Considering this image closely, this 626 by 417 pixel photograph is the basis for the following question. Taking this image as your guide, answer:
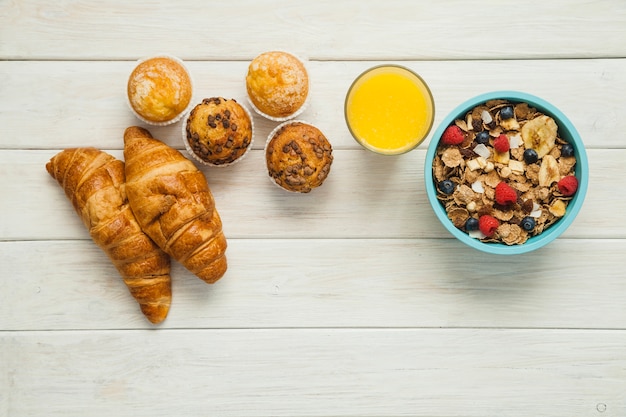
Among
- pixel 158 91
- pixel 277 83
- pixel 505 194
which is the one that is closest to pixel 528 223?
pixel 505 194

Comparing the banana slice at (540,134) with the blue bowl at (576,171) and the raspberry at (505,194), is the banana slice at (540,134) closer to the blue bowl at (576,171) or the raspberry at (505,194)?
the blue bowl at (576,171)

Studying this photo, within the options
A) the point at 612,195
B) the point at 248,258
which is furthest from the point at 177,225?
the point at 612,195

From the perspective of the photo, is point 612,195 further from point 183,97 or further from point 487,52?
point 183,97

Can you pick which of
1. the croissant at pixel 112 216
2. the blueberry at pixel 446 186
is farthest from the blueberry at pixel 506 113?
the croissant at pixel 112 216

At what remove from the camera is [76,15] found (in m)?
1.57

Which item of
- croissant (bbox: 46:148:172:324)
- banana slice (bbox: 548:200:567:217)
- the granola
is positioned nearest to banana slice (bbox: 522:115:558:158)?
the granola

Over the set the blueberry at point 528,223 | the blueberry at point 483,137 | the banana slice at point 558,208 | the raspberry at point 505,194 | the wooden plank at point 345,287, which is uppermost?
the blueberry at point 483,137

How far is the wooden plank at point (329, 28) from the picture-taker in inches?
61.4

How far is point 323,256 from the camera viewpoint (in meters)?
1.61

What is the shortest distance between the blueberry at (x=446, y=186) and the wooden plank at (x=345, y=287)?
236mm

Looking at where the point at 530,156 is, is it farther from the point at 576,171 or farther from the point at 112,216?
the point at 112,216

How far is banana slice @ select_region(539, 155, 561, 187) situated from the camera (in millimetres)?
1401

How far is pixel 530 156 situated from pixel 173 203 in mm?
882

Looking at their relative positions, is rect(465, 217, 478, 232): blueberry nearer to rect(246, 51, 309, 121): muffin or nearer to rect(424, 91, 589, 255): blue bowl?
rect(424, 91, 589, 255): blue bowl
